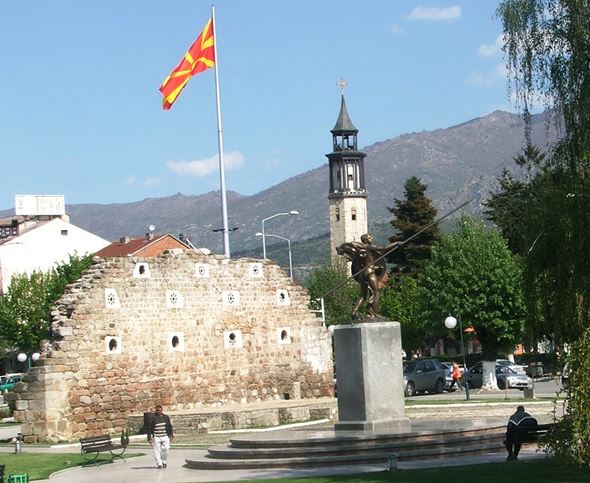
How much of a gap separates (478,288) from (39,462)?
1493 inches

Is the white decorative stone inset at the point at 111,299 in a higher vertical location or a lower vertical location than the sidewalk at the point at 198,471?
higher

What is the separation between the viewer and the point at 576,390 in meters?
17.6

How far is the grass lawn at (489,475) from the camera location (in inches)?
733

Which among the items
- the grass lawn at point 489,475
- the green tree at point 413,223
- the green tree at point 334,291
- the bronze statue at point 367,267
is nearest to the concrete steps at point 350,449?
the grass lawn at point 489,475

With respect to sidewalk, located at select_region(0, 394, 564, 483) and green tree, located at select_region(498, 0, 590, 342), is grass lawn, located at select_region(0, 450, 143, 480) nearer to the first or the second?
sidewalk, located at select_region(0, 394, 564, 483)

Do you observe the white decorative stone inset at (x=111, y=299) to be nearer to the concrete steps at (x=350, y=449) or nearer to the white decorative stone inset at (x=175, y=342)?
the white decorative stone inset at (x=175, y=342)

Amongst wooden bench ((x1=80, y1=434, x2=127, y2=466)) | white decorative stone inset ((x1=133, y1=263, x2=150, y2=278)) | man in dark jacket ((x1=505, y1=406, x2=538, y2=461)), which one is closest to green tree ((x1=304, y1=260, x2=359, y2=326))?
white decorative stone inset ((x1=133, y1=263, x2=150, y2=278))

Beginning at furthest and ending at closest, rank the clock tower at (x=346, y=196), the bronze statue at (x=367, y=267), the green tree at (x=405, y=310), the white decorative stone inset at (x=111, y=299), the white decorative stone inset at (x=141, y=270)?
the clock tower at (x=346, y=196) < the green tree at (x=405, y=310) < the white decorative stone inset at (x=141, y=270) < the white decorative stone inset at (x=111, y=299) < the bronze statue at (x=367, y=267)

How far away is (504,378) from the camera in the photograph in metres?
50.3

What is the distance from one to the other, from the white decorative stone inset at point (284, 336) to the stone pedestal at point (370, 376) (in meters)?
17.0

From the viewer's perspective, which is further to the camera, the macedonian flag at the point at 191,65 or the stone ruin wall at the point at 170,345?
the macedonian flag at the point at 191,65

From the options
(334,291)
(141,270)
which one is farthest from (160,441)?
(334,291)

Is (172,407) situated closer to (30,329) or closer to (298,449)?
(298,449)

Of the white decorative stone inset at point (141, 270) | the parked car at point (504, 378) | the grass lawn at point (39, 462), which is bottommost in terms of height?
the grass lawn at point (39, 462)
